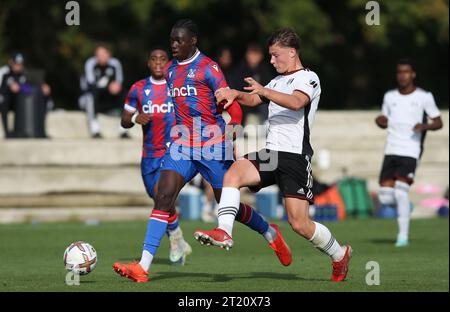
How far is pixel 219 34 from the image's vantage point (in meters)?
41.1

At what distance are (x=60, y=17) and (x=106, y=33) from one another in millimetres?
3121

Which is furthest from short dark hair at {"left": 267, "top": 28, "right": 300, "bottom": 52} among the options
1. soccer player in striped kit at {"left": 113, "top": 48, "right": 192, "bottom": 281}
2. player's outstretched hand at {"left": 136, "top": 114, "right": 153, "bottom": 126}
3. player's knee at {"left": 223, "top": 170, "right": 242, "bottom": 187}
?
soccer player in striped kit at {"left": 113, "top": 48, "right": 192, "bottom": 281}

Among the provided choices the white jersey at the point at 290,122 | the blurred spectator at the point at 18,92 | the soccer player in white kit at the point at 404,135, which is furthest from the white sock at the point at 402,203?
the blurred spectator at the point at 18,92

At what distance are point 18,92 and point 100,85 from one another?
1772 mm

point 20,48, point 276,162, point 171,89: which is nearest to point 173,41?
point 171,89

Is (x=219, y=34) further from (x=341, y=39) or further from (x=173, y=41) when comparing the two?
(x=173, y=41)

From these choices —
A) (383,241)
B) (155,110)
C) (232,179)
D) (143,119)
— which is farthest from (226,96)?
(383,241)

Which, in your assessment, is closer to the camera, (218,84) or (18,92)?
(218,84)

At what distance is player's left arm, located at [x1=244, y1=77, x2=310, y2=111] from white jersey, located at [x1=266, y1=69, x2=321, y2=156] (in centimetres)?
24

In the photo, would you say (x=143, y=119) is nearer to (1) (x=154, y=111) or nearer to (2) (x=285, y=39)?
(1) (x=154, y=111)

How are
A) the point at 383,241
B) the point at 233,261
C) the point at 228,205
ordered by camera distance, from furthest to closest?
the point at 383,241 → the point at 233,261 → the point at 228,205

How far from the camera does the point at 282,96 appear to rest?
11.4 meters

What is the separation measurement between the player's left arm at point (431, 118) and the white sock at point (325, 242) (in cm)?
577

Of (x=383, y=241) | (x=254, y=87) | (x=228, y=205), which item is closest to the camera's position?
(x=254, y=87)
